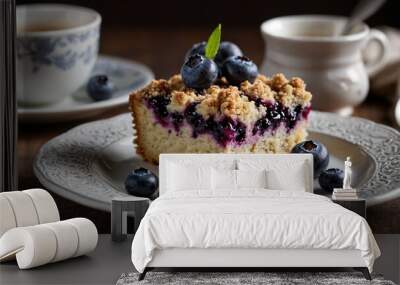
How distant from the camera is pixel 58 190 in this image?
5.64 ft

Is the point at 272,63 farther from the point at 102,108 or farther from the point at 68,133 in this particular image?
the point at 68,133

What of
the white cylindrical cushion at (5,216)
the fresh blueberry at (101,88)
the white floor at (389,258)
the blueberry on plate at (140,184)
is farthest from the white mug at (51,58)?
the white floor at (389,258)

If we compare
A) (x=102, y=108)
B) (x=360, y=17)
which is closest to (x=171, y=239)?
(x=102, y=108)

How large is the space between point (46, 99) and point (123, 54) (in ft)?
2.53

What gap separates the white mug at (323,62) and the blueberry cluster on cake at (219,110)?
0.32m

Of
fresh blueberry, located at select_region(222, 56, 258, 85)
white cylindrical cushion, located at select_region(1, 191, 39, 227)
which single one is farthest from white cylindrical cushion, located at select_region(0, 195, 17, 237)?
fresh blueberry, located at select_region(222, 56, 258, 85)

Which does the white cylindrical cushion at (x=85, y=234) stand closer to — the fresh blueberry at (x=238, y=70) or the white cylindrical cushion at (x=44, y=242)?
the white cylindrical cushion at (x=44, y=242)

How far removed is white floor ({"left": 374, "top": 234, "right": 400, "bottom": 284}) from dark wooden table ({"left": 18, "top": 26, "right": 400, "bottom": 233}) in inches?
1.4

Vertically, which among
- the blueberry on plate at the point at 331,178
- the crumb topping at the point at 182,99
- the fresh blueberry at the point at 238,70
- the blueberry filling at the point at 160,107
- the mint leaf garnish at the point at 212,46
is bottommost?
the blueberry on plate at the point at 331,178

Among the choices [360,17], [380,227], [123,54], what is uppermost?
[360,17]

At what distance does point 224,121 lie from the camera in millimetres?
1868

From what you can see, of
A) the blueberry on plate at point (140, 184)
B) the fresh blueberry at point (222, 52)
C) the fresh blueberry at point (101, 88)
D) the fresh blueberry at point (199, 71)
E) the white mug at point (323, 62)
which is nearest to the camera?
the blueberry on plate at point (140, 184)

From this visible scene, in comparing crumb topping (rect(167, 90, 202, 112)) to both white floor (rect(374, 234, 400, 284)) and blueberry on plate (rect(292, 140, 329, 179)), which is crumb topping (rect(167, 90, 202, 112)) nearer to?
blueberry on plate (rect(292, 140, 329, 179))

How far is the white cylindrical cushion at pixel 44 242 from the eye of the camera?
1.53 meters
